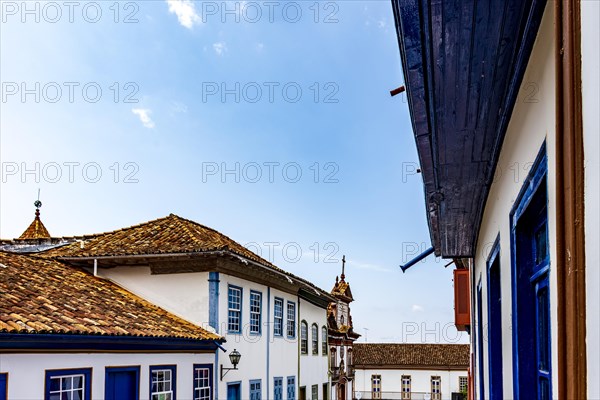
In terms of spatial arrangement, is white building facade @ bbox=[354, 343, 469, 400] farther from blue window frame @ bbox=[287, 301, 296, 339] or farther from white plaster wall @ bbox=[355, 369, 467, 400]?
blue window frame @ bbox=[287, 301, 296, 339]

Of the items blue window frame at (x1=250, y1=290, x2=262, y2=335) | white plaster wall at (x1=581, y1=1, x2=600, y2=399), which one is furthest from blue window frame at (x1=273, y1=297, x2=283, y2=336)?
white plaster wall at (x1=581, y1=1, x2=600, y2=399)

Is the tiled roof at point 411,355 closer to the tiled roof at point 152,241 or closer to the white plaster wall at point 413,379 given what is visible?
the white plaster wall at point 413,379

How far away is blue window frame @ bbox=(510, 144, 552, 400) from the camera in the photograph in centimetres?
270

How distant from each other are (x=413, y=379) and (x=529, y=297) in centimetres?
4709

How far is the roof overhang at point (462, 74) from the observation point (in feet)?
7.49

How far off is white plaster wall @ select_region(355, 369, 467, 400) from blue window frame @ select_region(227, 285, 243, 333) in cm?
3423

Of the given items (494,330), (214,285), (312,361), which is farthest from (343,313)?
(494,330)

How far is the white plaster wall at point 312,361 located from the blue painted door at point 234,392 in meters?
5.21

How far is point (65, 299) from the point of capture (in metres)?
12.1

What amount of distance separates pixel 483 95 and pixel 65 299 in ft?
34.5

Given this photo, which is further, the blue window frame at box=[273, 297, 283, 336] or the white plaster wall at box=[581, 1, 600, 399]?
the blue window frame at box=[273, 297, 283, 336]

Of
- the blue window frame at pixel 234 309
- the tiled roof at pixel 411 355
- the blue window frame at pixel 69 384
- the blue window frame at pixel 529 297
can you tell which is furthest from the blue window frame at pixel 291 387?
the tiled roof at pixel 411 355

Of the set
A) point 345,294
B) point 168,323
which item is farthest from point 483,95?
point 345,294

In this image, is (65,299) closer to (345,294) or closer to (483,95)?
(483,95)
